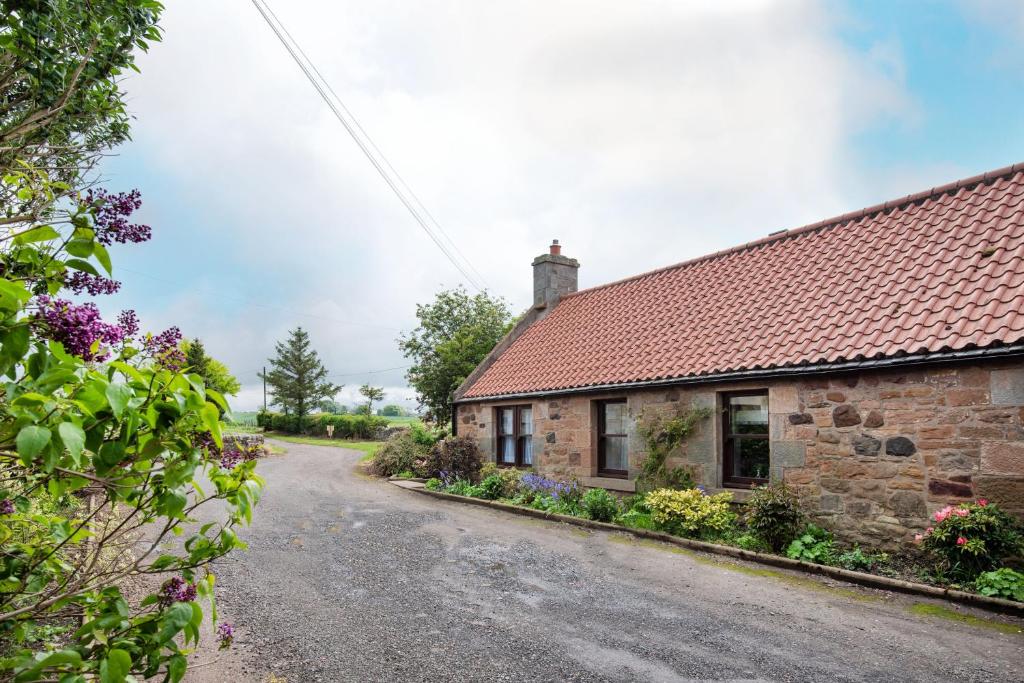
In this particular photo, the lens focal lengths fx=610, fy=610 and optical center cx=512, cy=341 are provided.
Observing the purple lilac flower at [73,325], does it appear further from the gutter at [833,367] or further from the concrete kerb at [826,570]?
the gutter at [833,367]

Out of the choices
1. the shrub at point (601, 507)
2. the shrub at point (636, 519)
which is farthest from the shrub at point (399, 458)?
the shrub at point (636, 519)

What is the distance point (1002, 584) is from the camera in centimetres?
661

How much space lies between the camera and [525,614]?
623 cm

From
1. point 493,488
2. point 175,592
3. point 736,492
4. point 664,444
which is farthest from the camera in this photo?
point 493,488

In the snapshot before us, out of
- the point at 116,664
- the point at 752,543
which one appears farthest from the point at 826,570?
the point at 116,664

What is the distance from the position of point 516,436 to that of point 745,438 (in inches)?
277

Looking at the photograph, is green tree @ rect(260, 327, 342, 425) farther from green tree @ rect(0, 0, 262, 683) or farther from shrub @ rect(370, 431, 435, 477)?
green tree @ rect(0, 0, 262, 683)

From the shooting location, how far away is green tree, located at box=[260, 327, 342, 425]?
6325 cm

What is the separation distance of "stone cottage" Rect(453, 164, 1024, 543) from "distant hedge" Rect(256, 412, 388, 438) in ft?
91.1

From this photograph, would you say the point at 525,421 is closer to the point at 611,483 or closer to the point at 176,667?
the point at 611,483

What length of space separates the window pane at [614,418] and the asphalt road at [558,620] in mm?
3665

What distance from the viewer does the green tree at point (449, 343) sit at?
2477 centimetres

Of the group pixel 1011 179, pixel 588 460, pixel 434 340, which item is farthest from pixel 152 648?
pixel 434 340

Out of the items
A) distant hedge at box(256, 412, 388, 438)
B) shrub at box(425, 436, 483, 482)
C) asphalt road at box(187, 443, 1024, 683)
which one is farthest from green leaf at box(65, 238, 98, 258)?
distant hedge at box(256, 412, 388, 438)
